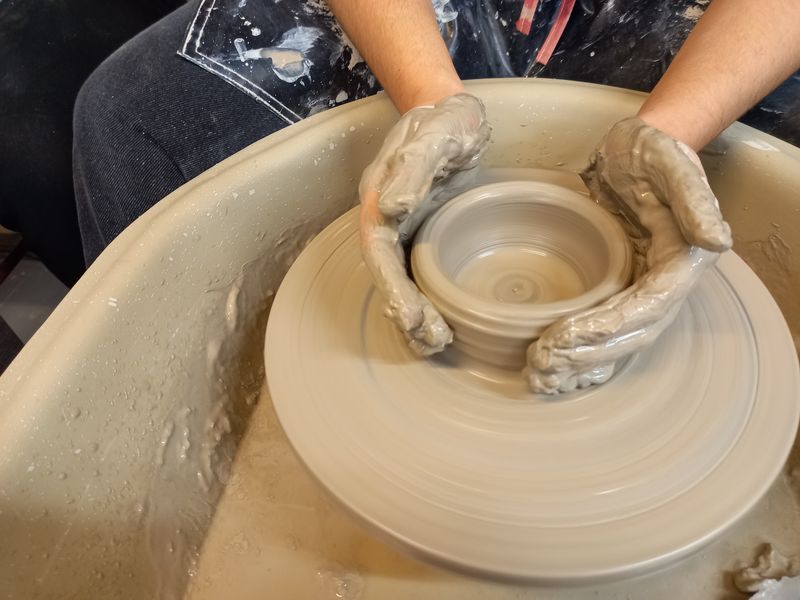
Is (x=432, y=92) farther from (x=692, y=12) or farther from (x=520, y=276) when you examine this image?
(x=692, y=12)

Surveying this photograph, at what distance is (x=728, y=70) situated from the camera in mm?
1064

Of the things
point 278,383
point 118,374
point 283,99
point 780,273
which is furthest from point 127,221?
point 780,273

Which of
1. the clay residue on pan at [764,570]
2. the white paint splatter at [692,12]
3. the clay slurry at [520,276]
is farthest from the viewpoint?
the white paint splatter at [692,12]

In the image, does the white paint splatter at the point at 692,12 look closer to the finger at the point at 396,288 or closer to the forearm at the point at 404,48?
the forearm at the point at 404,48

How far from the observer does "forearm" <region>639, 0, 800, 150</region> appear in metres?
1.05

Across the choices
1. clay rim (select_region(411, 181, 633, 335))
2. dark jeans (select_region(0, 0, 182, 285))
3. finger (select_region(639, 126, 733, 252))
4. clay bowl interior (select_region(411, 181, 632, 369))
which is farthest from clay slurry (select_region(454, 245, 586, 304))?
dark jeans (select_region(0, 0, 182, 285))

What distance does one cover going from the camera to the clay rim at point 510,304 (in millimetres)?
844

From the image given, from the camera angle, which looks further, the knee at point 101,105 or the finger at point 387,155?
the knee at point 101,105

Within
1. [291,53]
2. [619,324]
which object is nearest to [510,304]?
[619,324]

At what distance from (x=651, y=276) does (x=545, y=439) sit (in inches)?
10.5

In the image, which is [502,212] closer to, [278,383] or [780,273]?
[278,383]

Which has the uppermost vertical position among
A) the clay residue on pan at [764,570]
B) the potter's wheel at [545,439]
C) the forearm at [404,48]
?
the forearm at [404,48]

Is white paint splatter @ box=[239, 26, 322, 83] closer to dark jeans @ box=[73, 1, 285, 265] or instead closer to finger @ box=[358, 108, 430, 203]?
dark jeans @ box=[73, 1, 285, 265]

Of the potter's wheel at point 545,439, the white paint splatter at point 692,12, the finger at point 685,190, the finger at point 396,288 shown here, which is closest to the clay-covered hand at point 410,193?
the finger at point 396,288
